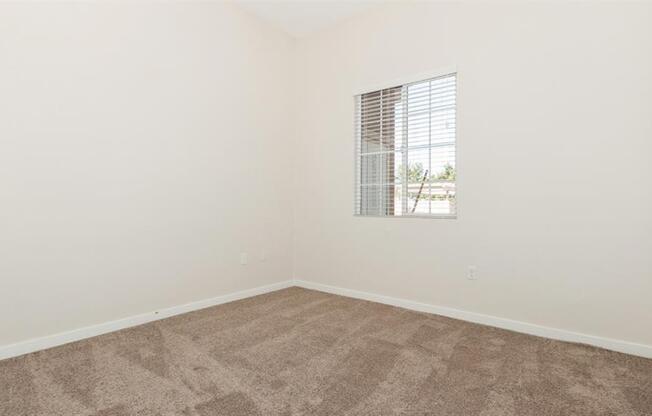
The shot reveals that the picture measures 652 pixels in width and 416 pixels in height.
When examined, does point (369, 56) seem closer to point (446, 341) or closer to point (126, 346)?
point (446, 341)

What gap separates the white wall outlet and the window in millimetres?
461

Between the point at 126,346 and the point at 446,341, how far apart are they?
7.06ft

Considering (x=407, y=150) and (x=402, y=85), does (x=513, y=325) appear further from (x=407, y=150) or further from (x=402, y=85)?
(x=402, y=85)

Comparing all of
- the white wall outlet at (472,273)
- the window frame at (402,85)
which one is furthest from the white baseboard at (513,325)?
the window frame at (402,85)

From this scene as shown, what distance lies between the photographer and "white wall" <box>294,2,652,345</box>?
7.59ft

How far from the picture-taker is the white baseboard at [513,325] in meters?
2.31

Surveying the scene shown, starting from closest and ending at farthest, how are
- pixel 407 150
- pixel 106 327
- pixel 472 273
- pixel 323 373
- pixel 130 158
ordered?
pixel 323 373 → pixel 106 327 → pixel 130 158 → pixel 472 273 → pixel 407 150

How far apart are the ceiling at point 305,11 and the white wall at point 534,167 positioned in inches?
6.8

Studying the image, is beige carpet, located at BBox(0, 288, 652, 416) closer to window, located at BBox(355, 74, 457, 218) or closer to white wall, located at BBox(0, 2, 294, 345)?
white wall, located at BBox(0, 2, 294, 345)

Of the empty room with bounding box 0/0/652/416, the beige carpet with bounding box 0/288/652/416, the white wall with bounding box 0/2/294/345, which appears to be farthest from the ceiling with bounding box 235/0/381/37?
the beige carpet with bounding box 0/288/652/416

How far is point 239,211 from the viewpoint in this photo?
360 cm

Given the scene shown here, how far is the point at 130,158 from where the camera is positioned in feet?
9.05

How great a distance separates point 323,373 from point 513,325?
5.28ft

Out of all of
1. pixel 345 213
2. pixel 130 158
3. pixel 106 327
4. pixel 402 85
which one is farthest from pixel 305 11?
pixel 106 327
